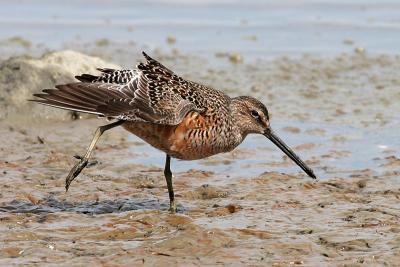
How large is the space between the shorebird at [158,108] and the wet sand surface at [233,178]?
1.56ft

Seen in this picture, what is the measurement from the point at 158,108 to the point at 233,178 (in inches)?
63.1

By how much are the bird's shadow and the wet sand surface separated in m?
0.01

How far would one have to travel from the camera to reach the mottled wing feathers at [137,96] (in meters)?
6.88

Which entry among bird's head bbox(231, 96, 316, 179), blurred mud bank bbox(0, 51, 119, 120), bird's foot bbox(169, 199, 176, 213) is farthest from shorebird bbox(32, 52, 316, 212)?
blurred mud bank bbox(0, 51, 119, 120)

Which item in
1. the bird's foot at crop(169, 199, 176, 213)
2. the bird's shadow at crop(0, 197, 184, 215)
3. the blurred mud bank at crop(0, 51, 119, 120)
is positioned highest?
the blurred mud bank at crop(0, 51, 119, 120)

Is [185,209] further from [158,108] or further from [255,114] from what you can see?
[255,114]

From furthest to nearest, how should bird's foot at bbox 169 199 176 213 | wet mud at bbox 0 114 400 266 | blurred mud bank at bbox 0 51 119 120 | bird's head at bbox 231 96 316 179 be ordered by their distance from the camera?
blurred mud bank at bbox 0 51 119 120 → bird's head at bbox 231 96 316 179 → bird's foot at bbox 169 199 176 213 → wet mud at bbox 0 114 400 266

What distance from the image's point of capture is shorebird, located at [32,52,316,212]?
6.93 m

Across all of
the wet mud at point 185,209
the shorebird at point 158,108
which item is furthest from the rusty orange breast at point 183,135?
the wet mud at point 185,209

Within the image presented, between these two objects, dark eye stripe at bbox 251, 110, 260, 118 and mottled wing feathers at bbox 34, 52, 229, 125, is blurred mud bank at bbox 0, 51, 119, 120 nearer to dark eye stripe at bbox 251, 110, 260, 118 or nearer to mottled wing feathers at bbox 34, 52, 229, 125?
mottled wing feathers at bbox 34, 52, 229, 125

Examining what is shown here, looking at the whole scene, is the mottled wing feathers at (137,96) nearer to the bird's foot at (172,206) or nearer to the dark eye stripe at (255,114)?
the dark eye stripe at (255,114)

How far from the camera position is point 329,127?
395 inches

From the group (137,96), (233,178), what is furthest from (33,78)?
(137,96)

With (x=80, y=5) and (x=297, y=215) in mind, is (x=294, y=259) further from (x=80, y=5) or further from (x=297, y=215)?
(x=80, y=5)
